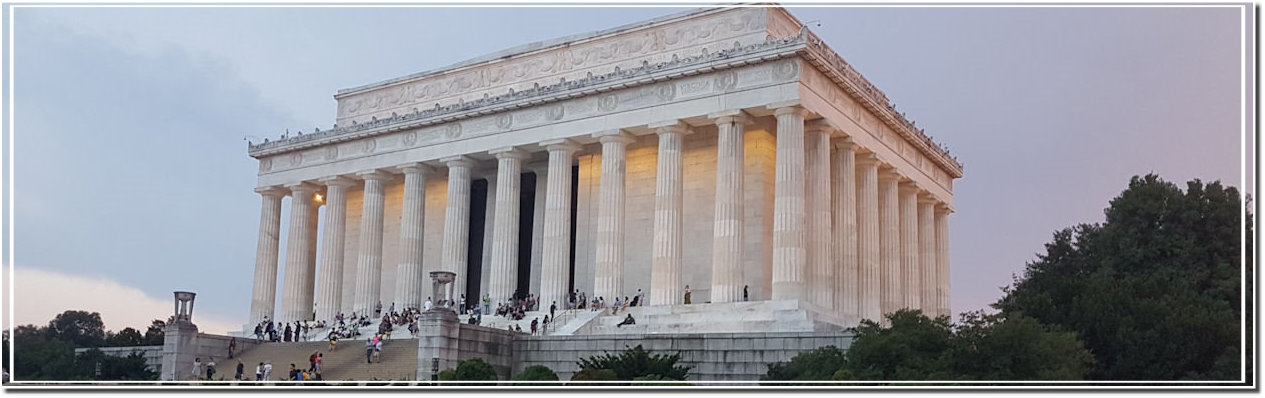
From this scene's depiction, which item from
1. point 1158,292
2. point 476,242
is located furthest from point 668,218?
point 1158,292

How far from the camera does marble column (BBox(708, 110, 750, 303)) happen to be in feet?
151

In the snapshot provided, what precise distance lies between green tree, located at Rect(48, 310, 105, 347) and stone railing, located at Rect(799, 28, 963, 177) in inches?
1014

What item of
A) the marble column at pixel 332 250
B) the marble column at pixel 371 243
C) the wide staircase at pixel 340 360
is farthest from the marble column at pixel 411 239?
the wide staircase at pixel 340 360

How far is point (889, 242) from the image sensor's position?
55.0 meters

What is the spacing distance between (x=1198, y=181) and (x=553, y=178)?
2287 centimetres

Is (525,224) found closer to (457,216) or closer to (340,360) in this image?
(457,216)

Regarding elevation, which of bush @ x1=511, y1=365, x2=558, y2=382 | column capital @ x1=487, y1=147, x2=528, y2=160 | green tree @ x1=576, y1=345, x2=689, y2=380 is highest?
column capital @ x1=487, y1=147, x2=528, y2=160

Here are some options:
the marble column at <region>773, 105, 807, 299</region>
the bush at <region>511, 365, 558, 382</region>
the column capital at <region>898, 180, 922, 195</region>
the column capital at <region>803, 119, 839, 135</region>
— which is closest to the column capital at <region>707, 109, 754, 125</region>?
the marble column at <region>773, 105, 807, 299</region>

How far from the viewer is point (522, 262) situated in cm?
5584

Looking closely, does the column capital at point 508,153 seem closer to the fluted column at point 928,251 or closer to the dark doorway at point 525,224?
the dark doorway at point 525,224

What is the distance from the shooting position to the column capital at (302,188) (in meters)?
60.7

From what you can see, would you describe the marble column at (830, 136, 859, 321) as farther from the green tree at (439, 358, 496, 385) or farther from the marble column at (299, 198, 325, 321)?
the marble column at (299, 198, 325, 321)

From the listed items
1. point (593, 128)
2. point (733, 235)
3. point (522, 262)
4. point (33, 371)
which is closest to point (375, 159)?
point (522, 262)

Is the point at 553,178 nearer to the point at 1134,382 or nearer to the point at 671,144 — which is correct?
the point at 671,144
